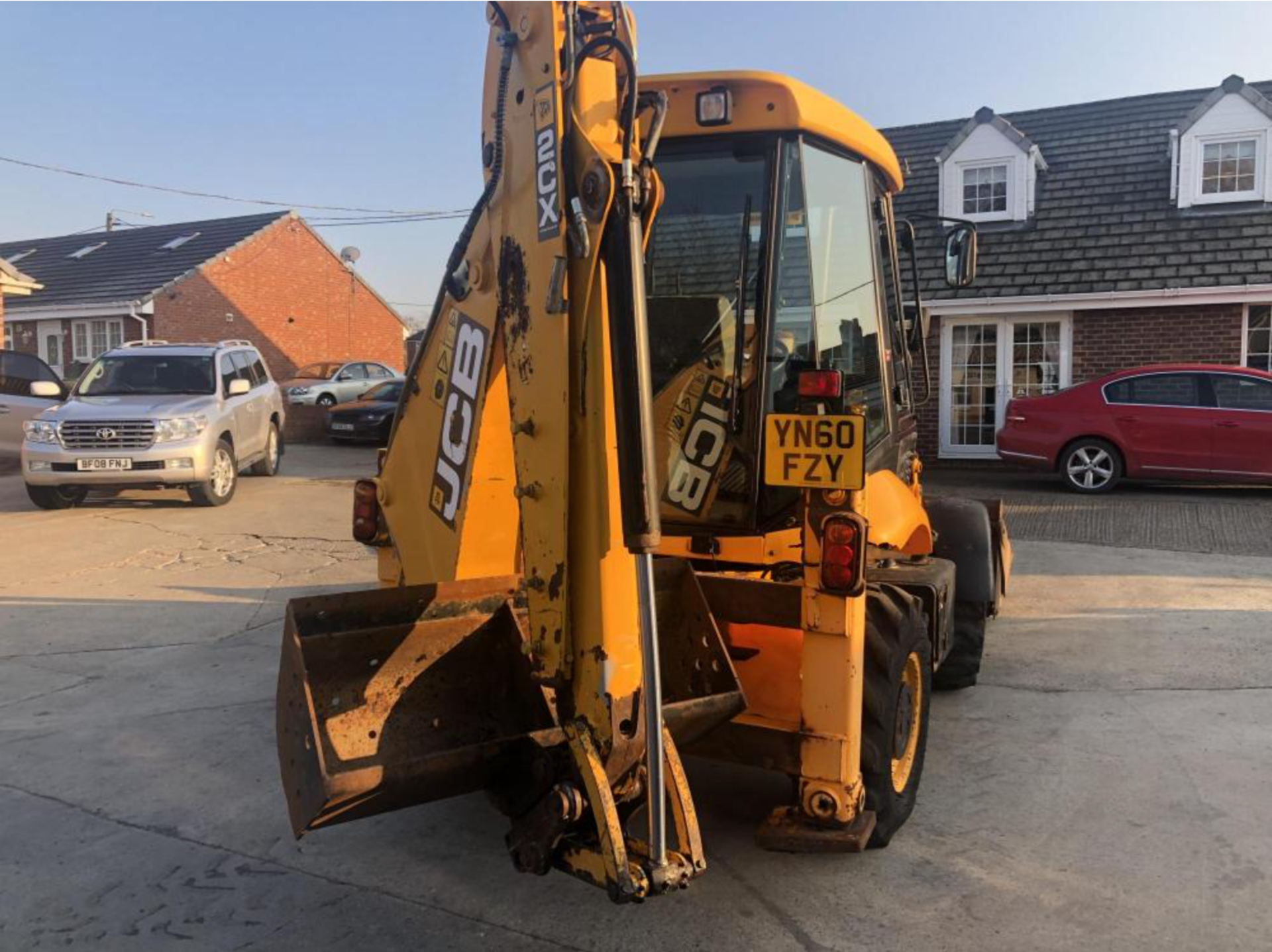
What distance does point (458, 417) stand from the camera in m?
3.06

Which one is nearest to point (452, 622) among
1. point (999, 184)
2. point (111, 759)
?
point (111, 759)

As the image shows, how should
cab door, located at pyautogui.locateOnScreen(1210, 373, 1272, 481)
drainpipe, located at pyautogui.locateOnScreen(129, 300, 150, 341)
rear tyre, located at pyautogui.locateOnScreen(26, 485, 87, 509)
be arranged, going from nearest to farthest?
cab door, located at pyautogui.locateOnScreen(1210, 373, 1272, 481), rear tyre, located at pyautogui.locateOnScreen(26, 485, 87, 509), drainpipe, located at pyautogui.locateOnScreen(129, 300, 150, 341)

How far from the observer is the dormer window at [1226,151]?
1438 centimetres

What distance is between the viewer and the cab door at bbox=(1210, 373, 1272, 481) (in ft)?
37.5

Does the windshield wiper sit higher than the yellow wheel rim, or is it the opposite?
the windshield wiper

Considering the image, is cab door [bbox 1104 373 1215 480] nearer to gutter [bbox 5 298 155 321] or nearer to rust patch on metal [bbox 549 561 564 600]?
rust patch on metal [bbox 549 561 564 600]

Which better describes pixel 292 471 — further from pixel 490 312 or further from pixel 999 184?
pixel 490 312

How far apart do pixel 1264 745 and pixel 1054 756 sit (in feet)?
3.30

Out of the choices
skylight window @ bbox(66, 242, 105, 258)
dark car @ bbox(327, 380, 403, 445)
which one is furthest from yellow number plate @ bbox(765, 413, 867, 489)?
skylight window @ bbox(66, 242, 105, 258)

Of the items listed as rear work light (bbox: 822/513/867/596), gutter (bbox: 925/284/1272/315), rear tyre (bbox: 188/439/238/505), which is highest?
gutter (bbox: 925/284/1272/315)

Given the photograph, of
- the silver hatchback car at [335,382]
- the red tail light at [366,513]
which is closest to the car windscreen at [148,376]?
the silver hatchback car at [335,382]

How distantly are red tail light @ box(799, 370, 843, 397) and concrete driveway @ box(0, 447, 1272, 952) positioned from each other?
161cm

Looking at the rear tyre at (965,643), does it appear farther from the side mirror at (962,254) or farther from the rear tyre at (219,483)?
the rear tyre at (219,483)

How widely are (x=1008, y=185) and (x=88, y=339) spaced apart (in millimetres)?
22526
